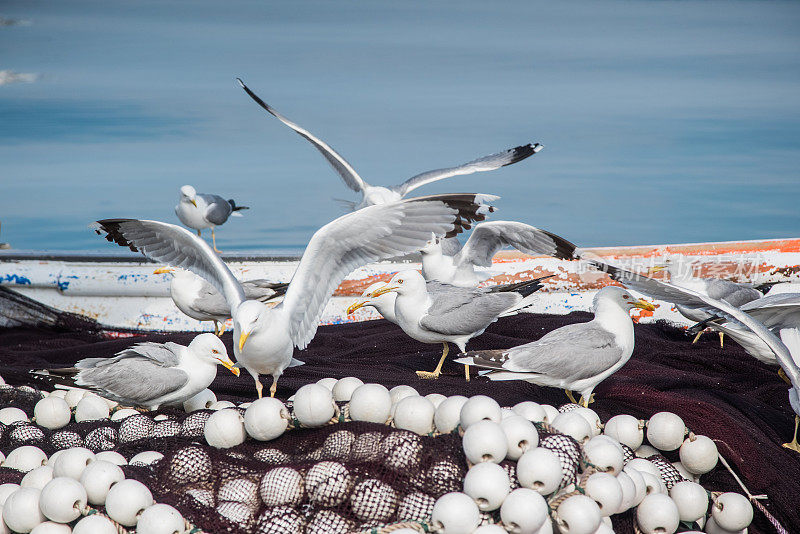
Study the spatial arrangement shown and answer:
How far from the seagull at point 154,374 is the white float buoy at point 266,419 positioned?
56 centimetres

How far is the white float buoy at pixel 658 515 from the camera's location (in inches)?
53.1

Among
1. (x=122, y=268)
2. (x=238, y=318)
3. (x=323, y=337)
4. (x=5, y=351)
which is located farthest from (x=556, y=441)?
(x=122, y=268)

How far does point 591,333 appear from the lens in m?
2.04

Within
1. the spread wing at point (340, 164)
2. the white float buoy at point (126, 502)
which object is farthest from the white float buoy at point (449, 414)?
the spread wing at point (340, 164)

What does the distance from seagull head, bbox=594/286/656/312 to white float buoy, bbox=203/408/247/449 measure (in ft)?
3.38

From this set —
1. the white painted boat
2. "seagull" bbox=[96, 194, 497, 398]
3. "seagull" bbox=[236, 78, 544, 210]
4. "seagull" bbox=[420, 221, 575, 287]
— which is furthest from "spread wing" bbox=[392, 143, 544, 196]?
"seagull" bbox=[96, 194, 497, 398]

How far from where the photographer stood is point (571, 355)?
6.53 ft

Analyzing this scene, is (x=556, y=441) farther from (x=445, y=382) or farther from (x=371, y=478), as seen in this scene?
(x=445, y=382)

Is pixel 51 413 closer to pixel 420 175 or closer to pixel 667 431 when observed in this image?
pixel 667 431

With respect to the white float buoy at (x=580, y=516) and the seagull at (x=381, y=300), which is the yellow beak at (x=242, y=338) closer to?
the seagull at (x=381, y=300)

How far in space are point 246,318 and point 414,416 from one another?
728 millimetres

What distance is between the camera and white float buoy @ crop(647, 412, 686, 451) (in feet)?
5.16

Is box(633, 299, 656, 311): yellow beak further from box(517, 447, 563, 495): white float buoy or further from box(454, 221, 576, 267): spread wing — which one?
box(517, 447, 563, 495): white float buoy

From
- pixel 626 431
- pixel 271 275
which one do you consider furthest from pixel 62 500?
pixel 271 275
